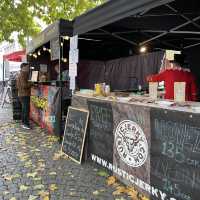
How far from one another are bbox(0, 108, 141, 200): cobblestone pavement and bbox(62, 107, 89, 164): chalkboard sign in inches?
6.4

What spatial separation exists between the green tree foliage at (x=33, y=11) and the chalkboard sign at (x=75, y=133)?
1106 cm

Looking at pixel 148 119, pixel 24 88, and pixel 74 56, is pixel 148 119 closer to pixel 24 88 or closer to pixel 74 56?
pixel 74 56

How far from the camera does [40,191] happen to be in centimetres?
463

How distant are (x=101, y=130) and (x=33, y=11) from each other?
13.5 metres

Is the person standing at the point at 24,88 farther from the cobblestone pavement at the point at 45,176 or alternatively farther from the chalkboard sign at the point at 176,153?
the chalkboard sign at the point at 176,153

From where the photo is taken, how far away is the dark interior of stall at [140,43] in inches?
233

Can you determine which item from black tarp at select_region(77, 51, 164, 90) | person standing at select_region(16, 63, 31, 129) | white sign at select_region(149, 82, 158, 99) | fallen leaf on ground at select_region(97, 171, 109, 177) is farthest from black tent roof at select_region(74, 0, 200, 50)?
fallen leaf on ground at select_region(97, 171, 109, 177)

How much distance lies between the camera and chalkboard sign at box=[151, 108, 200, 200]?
3543mm

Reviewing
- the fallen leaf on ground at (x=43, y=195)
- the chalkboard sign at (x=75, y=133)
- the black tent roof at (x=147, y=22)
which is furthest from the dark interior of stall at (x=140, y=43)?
the fallen leaf on ground at (x=43, y=195)

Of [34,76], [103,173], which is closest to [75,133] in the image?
[103,173]

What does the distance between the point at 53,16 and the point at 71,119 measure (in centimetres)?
1157

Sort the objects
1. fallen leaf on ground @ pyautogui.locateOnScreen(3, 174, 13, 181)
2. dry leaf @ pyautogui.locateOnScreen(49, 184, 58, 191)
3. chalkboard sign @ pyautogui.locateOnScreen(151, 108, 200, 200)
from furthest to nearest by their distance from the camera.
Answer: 1. fallen leaf on ground @ pyautogui.locateOnScreen(3, 174, 13, 181)
2. dry leaf @ pyautogui.locateOnScreen(49, 184, 58, 191)
3. chalkboard sign @ pyautogui.locateOnScreen(151, 108, 200, 200)

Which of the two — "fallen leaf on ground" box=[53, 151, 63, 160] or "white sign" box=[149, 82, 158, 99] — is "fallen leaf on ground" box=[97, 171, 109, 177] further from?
"white sign" box=[149, 82, 158, 99]

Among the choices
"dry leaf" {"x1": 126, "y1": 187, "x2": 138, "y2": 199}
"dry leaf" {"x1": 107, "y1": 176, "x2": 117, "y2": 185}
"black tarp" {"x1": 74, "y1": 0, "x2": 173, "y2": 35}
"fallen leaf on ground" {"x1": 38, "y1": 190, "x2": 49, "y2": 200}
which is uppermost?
"black tarp" {"x1": 74, "y1": 0, "x2": 173, "y2": 35}
